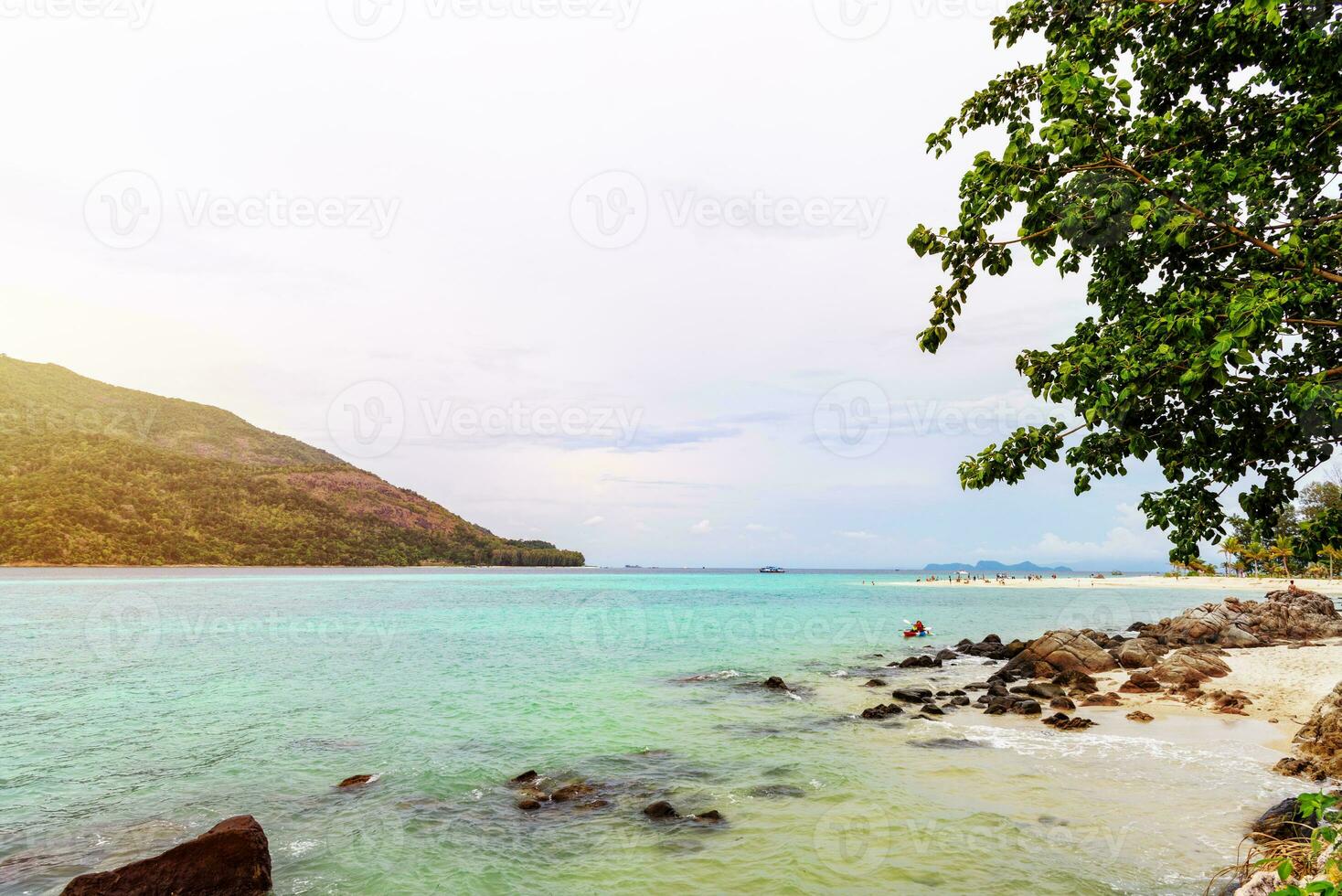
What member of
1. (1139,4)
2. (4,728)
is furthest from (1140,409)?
(4,728)

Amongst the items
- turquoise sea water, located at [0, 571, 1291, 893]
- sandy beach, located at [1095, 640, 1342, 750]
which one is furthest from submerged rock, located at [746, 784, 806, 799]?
sandy beach, located at [1095, 640, 1342, 750]

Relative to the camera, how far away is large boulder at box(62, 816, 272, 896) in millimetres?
8836

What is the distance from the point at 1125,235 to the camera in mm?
7160

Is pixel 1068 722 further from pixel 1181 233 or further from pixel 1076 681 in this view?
pixel 1181 233

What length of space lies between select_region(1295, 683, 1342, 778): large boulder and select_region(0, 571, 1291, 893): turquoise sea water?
50.0 inches

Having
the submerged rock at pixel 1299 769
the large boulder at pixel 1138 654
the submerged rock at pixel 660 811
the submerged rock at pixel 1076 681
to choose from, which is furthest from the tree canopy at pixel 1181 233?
Answer: the large boulder at pixel 1138 654

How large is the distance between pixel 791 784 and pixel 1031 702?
39.5ft

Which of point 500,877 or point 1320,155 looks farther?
point 500,877

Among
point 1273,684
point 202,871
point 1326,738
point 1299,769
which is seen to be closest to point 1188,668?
point 1273,684

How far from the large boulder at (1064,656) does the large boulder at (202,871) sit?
28.9 m

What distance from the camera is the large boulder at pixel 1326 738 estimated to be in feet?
46.2

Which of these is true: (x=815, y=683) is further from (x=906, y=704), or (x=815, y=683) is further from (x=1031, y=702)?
(x=1031, y=702)

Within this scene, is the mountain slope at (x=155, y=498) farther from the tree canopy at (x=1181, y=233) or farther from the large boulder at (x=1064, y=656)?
the tree canopy at (x=1181, y=233)

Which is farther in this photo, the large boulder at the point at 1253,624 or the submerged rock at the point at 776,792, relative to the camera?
the large boulder at the point at 1253,624
